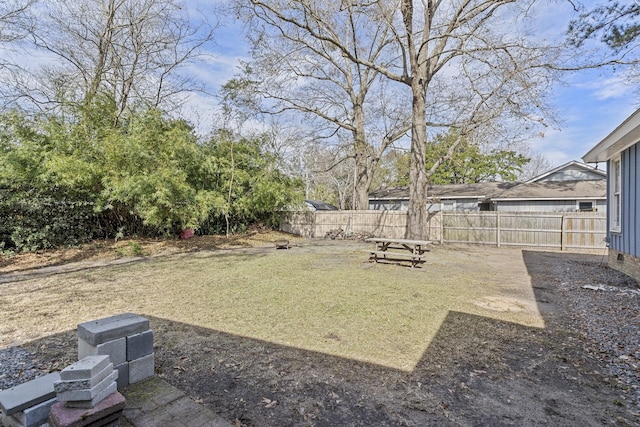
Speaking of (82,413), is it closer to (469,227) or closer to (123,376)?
(123,376)

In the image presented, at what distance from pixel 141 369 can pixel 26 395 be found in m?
0.68

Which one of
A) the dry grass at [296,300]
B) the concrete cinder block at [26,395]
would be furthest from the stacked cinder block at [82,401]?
the dry grass at [296,300]

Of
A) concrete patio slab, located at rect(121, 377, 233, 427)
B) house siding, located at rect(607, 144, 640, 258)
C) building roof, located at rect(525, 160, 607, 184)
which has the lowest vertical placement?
concrete patio slab, located at rect(121, 377, 233, 427)

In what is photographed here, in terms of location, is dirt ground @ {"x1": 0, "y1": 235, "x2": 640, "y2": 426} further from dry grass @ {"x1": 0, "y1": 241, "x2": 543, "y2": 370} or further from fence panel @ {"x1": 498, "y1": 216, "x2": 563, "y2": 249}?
fence panel @ {"x1": 498, "y1": 216, "x2": 563, "y2": 249}

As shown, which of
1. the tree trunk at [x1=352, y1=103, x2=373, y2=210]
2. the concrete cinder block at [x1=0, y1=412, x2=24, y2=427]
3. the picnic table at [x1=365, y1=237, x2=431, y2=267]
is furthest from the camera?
the tree trunk at [x1=352, y1=103, x2=373, y2=210]

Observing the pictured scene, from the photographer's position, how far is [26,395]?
70.6 inches

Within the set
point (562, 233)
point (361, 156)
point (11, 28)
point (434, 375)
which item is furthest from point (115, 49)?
point (562, 233)

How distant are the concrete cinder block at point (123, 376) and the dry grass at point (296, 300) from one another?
1.39 m

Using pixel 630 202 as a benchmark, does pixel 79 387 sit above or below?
below

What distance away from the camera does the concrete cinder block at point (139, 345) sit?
7.56ft

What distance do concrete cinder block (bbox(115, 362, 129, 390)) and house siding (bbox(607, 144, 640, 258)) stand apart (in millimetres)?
7929

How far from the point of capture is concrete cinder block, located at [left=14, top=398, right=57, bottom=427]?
1729mm

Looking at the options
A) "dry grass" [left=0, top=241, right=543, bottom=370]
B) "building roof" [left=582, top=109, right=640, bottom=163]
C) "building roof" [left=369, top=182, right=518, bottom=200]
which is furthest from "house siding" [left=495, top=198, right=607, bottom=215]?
"dry grass" [left=0, top=241, right=543, bottom=370]

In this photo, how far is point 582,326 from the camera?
3912 mm
